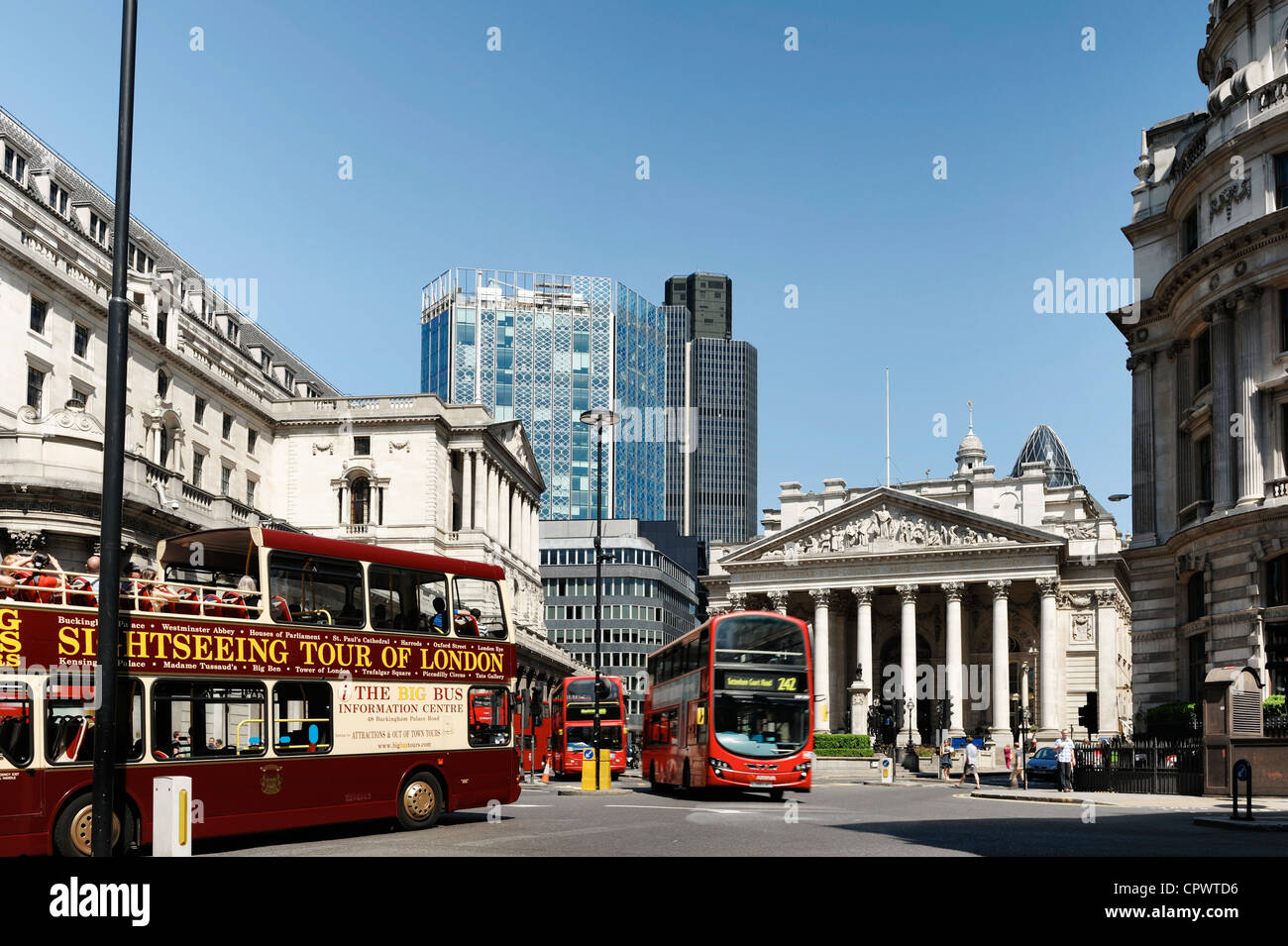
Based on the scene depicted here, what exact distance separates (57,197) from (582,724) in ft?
102

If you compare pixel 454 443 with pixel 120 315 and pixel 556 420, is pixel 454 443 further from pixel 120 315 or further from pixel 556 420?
pixel 556 420

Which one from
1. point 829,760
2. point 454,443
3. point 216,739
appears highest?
point 454,443

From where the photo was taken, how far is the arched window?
2857 inches

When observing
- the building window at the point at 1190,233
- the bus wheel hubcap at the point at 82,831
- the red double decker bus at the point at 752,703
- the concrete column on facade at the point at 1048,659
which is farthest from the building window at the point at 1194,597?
the concrete column on facade at the point at 1048,659

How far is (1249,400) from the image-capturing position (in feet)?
133

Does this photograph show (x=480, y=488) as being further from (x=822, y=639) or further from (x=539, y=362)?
(x=539, y=362)

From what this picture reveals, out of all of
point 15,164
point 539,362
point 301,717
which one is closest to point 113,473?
point 301,717

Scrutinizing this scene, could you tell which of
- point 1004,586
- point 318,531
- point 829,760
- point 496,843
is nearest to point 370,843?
point 496,843

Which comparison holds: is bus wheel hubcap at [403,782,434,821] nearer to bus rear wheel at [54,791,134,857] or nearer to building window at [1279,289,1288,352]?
bus rear wheel at [54,791,134,857]

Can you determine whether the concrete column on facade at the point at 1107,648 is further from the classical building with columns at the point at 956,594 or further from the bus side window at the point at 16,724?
the bus side window at the point at 16,724

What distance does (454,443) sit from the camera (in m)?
74.5

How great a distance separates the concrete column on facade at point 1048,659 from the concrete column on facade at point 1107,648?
8.64ft
